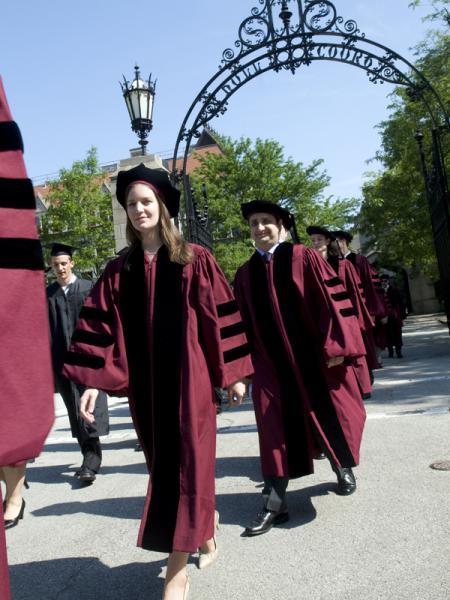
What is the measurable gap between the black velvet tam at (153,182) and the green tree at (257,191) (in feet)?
98.5

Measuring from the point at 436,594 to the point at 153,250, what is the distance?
213 cm

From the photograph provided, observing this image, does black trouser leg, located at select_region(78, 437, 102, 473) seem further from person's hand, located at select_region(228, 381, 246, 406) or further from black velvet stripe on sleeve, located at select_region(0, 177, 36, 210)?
black velvet stripe on sleeve, located at select_region(0, 177, 36, 210)

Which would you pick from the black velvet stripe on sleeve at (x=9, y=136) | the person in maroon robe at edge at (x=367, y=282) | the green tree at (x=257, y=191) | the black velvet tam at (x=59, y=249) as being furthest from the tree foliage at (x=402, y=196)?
the black velvet stripe on sleeve at (x=9, y=136)

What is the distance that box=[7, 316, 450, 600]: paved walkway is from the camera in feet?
10.5

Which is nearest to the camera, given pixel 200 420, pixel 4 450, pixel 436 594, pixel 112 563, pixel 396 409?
pixel 4 450

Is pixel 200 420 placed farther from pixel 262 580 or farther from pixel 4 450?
pixel 4 450

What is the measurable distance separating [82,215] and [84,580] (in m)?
40.3

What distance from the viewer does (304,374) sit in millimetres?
4539

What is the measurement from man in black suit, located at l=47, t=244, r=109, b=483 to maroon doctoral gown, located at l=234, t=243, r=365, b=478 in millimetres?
2302

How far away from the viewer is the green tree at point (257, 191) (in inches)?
1330

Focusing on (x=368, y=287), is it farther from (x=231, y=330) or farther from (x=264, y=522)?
(x=231, y=330)

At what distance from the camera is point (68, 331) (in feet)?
20.7

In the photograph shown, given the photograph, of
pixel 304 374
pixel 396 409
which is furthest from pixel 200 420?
pixel 396 409

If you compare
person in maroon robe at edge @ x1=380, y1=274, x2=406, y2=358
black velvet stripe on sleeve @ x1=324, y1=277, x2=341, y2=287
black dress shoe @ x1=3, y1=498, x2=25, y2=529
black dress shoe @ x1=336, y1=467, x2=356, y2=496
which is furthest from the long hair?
person in maroon robe at edge @ x1=380, y1=274, x2=406, y2=358
